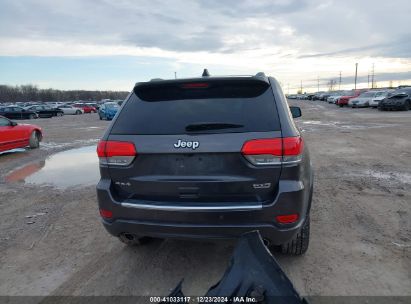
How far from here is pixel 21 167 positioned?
32.7ft

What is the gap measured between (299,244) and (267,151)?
1.30m

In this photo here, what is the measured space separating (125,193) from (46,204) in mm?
3407

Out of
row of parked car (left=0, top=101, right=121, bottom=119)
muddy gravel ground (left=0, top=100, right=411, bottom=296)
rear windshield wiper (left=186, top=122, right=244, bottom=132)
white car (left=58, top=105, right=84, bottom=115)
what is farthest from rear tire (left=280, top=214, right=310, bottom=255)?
white car (left=58, top=105, right=84, bottom=115)

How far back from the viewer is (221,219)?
10.1 ft

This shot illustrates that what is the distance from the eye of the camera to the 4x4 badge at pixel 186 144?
10.2 feet

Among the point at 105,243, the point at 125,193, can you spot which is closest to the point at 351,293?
the point at 125,193

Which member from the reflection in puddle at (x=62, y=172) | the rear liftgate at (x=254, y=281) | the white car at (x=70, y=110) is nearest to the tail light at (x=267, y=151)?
the rear liftgate at (x=254, y=281)

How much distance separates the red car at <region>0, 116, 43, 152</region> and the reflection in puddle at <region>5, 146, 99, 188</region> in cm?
146

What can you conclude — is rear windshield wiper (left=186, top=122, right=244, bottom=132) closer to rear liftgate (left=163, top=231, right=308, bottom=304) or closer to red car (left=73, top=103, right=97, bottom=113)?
rear liftgate (left=163, top=231, right=308, bottom=304)

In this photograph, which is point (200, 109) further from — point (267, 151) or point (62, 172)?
point (62, 172)

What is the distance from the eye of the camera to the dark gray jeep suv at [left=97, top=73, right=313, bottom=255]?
307 cm

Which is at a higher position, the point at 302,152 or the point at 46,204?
the point at 302,152

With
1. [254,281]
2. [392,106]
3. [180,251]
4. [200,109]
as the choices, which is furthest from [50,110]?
[254,281]

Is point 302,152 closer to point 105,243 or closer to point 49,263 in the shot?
point 105,243
